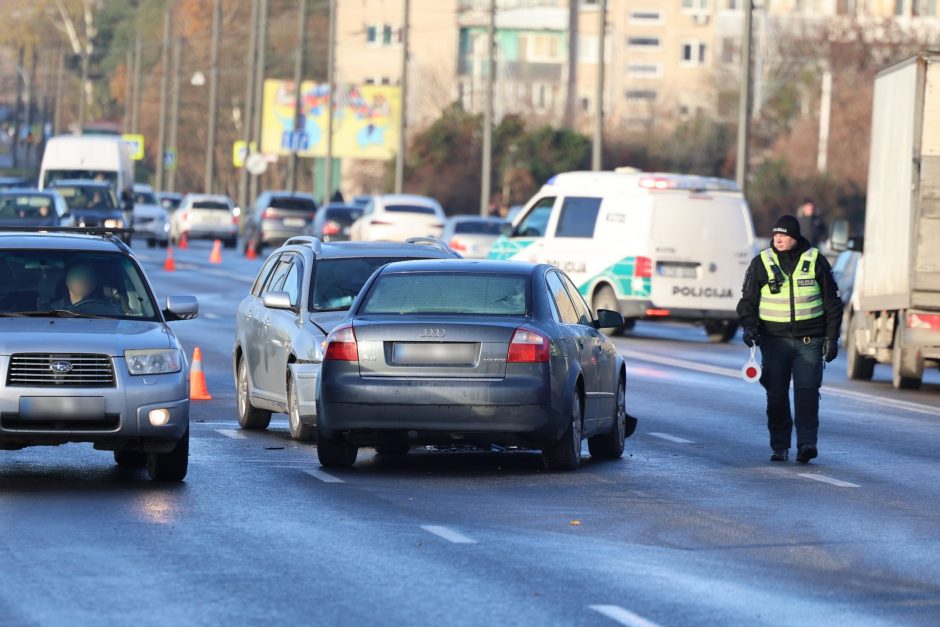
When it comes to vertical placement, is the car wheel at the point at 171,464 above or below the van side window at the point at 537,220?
below

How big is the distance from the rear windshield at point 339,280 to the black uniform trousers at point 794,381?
9.70 feet

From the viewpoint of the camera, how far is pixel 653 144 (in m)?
83.1

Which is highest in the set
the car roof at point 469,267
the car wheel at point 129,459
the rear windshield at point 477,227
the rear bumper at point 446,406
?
the car roof at point 469,267

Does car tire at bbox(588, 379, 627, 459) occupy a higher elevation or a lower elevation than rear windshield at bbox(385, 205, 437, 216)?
lower

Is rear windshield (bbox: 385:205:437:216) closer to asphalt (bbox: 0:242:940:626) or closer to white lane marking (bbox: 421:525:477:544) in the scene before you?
asphalt (bbox: 0:242:940:626)

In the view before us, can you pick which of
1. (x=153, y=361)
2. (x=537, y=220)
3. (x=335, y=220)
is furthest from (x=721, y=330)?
(x=335, y=220)

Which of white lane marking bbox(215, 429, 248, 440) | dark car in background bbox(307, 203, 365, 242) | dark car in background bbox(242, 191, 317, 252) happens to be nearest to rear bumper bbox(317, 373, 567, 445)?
white lane marking bbox(215, 429, 248, 440)

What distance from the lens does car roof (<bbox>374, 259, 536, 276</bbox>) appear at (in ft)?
47.3

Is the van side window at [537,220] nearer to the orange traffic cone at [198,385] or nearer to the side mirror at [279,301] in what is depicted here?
the orange traffic cone at [198,385]

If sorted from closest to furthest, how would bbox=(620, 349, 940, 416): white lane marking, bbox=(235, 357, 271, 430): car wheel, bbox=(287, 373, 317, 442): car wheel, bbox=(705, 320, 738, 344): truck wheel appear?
bbox=(287, 373, 317, 442): car wheel, bbox=(235, 357, 271, 430): car wheel, bbox=(620, 349, 940, 416): white lane marking, bbox=(705, 320, 738, 344): truck wheel

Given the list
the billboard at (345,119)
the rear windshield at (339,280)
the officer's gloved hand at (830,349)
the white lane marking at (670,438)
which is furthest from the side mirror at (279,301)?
the billboard at (345,119)

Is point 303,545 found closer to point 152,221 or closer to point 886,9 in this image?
point 152,221

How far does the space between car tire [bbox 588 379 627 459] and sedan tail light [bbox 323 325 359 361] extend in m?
2.30

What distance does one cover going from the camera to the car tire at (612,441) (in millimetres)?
15430
